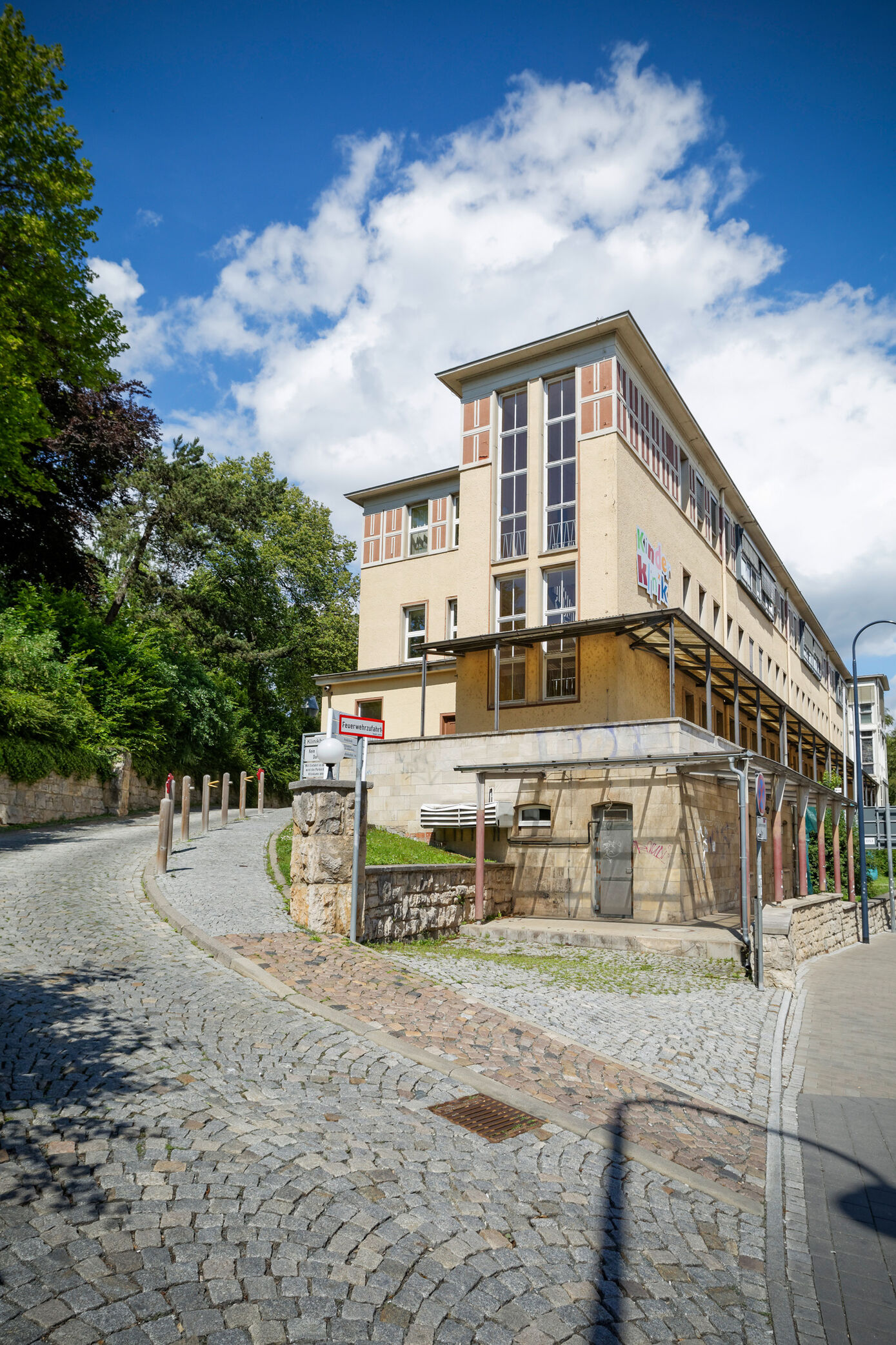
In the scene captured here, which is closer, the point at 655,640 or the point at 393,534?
the point at 655,640

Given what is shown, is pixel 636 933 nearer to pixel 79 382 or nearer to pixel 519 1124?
pixel 519 1124

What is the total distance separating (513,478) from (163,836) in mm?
15306

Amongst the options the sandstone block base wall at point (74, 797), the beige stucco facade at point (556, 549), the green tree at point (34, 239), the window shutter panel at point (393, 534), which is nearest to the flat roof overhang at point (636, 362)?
the beige stucco facade at point (556, 549)

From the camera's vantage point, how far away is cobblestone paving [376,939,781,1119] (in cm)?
732

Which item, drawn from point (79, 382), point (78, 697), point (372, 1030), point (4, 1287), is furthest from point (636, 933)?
point (78, 697)

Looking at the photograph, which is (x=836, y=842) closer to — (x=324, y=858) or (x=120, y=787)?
(x=324, y=858)

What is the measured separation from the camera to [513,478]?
2527 cm

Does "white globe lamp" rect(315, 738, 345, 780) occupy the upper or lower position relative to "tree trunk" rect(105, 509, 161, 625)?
lower

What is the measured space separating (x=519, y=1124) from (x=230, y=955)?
4249mm

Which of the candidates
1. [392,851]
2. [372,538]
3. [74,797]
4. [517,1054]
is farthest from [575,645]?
[517,1054]

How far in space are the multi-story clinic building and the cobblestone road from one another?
9.32 m

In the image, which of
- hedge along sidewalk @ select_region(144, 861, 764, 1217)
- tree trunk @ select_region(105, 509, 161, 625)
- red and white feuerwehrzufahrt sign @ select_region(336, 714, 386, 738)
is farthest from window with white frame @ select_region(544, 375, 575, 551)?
tree trunk @ select_region(105, 509, 161, 625)

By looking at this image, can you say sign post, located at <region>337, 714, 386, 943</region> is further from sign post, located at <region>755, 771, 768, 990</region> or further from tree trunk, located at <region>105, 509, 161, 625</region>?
tree trunk, located at <region>105, 509, 161, 625</region>

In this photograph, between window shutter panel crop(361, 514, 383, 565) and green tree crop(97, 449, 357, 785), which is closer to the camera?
window shutter panel crop(361, 514, 383, 565)
